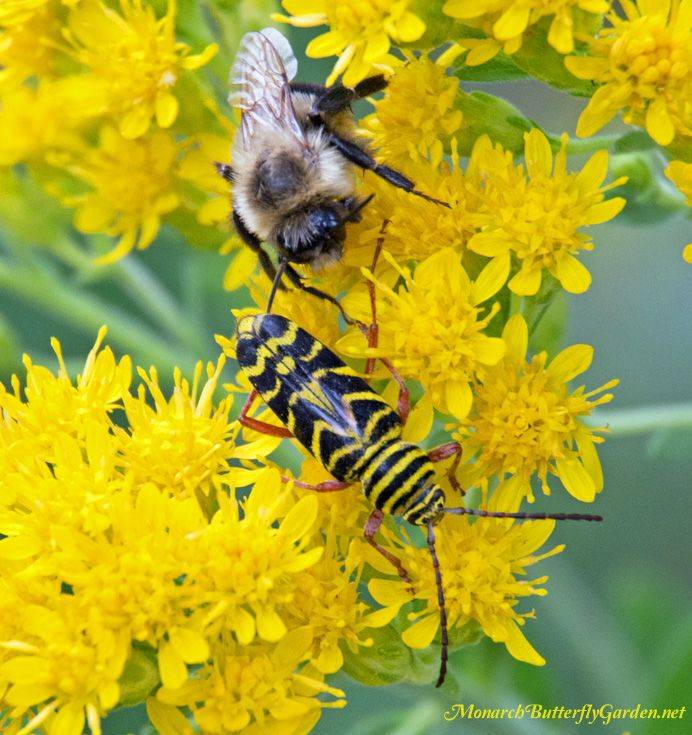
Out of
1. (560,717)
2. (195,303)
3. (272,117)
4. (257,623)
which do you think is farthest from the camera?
(195,303)

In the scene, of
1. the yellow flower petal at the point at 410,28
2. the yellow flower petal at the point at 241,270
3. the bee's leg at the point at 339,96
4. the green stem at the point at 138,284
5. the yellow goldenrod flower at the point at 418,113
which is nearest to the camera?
the yellow flower petal at the point at 410,28

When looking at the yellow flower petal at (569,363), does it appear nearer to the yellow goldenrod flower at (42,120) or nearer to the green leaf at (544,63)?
the green leaf at (544,63)

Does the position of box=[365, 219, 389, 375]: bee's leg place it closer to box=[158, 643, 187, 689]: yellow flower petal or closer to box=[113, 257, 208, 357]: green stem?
box=[158, 643, 187, 689]: yellow flower petal

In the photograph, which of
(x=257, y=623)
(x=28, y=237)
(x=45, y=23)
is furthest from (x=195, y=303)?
(x=257, y=623)

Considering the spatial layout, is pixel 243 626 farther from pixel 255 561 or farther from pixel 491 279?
pixel 491 279

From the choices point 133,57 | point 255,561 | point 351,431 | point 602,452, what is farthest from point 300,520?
point 602,452

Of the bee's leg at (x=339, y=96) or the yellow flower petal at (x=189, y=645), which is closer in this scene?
the yellow flower petal at (x=189, y=645)

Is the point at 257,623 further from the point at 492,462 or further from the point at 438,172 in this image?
the point at 438,172

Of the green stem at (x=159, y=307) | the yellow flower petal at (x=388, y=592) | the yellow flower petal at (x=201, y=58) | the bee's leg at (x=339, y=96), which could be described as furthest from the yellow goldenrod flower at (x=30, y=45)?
the yellow flower petal at (x=388, y=592)
